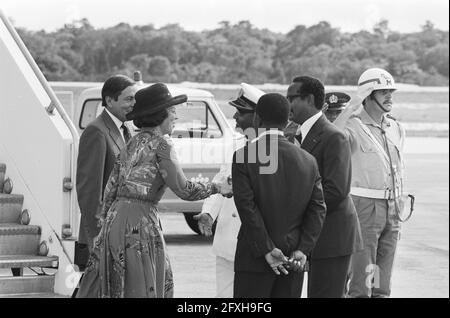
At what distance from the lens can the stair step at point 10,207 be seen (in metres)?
9.42

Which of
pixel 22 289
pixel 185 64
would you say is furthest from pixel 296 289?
pixel 185 64

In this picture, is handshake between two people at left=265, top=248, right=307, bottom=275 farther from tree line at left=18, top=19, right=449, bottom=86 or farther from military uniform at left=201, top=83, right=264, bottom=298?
tree line at left=18, top=19, right=449, bottom=86

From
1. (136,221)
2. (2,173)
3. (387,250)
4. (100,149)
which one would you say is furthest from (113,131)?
(2,173)

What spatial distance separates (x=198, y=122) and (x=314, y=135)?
8.15 m

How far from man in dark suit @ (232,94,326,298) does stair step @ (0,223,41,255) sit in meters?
3.16

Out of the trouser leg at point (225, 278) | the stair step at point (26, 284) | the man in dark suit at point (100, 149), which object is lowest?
the stair step at point (26, 284)

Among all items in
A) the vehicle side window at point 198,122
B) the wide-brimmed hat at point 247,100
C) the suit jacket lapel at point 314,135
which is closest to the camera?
the wide-brimmed hat at point 247,100

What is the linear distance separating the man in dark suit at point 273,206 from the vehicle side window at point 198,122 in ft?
28.6

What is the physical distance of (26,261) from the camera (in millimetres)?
8836

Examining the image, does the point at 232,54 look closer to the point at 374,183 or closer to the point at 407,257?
the point at 407,257

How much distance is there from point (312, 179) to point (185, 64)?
91827 millimetres

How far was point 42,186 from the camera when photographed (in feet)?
30.4

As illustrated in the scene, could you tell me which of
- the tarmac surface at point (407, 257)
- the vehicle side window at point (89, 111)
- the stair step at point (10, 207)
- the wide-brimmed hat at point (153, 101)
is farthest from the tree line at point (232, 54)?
the wide-brimmed hat at point (153, 101)

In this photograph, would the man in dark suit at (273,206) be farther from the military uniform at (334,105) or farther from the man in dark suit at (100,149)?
the military uniform at (334,105)
